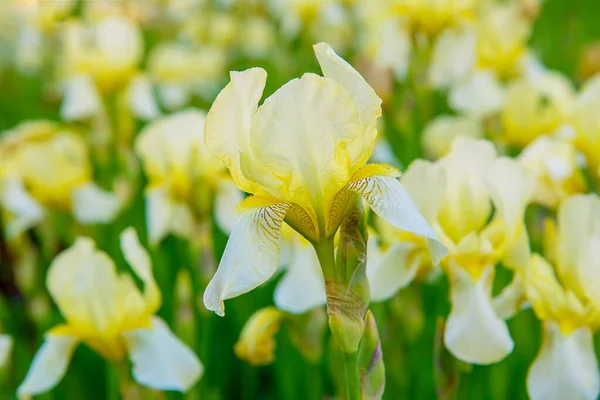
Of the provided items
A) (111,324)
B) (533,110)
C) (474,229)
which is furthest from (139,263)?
(533,110)

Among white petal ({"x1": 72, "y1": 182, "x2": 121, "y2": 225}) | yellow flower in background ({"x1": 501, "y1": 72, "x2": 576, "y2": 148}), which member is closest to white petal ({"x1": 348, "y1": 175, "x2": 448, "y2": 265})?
yellow flower in background ({"x1": 501, "y1": 72, "x2": 576, "y2": 148})

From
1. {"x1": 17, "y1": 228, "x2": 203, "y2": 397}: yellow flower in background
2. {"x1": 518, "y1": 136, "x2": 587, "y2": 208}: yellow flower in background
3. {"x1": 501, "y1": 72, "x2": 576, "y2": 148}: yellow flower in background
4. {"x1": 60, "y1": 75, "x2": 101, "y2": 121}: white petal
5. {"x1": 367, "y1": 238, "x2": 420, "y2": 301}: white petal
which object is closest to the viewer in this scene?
{"x1": 367, "y1": 238, "x2": 420, "y2": 301}: white petal

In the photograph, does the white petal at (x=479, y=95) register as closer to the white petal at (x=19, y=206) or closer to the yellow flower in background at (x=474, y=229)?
the yellow flower in background at (x=474, y=229)

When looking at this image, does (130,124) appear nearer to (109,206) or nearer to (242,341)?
(109,206)

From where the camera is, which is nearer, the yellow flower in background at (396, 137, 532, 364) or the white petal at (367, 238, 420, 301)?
the yellow flower in background at (396, 137, 532, 364)

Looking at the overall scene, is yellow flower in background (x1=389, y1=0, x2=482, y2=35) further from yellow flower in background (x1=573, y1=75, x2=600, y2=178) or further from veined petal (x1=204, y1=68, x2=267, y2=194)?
veined petal (x1=204, y1=68, x2=267, y2=194)

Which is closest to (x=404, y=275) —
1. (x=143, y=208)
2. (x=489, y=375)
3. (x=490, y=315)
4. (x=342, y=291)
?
(x=490, y=315)

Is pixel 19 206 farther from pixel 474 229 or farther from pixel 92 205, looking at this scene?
pixel 474 229
